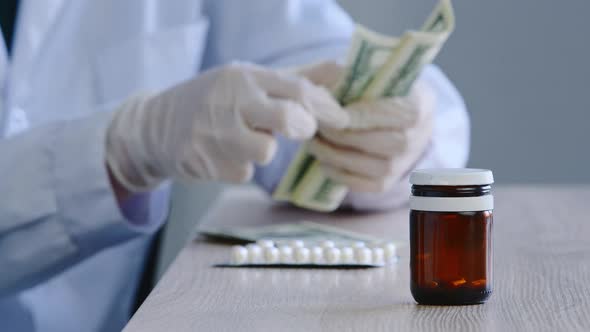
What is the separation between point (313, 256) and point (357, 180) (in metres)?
0.44

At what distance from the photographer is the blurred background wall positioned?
7.70 ft

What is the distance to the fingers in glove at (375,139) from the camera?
1188 mm

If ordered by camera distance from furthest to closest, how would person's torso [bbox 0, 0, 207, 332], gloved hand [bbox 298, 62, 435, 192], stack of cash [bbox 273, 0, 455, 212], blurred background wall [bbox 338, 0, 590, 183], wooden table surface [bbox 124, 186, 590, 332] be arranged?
blurred background wall [bbox 338, 0, 590, 183] → person's torso [bbox 0, 0, 207, 332] → gloved hand [bbox 298, 62, 435, 192] → stack of cash [bbox 273, 0, 455, 212] → wooden table surface [bbox 124, 186, 590, 332]

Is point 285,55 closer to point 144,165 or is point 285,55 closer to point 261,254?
point 144,165

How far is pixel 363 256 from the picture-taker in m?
0.78

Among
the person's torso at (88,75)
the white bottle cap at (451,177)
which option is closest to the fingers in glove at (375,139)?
the person's torso at (88,75)

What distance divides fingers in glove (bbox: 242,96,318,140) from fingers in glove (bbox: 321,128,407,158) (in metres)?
0.13

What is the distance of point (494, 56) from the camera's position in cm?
236

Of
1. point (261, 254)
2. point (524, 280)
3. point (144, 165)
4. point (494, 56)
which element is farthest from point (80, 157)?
point (494, 56)

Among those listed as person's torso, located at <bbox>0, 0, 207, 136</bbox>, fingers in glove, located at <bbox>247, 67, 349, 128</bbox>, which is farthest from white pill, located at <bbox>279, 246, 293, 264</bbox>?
person's torso, located at <bbox>0, 0, 207, 136</bbox>

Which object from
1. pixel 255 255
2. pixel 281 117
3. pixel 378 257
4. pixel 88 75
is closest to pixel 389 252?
pixel 378 257

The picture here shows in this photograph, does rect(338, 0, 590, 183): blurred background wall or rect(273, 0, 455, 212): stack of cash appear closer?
rect(273, 0, 455, 212): stack of cash

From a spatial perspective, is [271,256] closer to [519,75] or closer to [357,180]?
[357,180]

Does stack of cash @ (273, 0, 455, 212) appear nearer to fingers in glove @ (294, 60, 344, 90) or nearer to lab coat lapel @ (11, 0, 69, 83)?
fingers in glove @ (294, 60, 344, 90)
